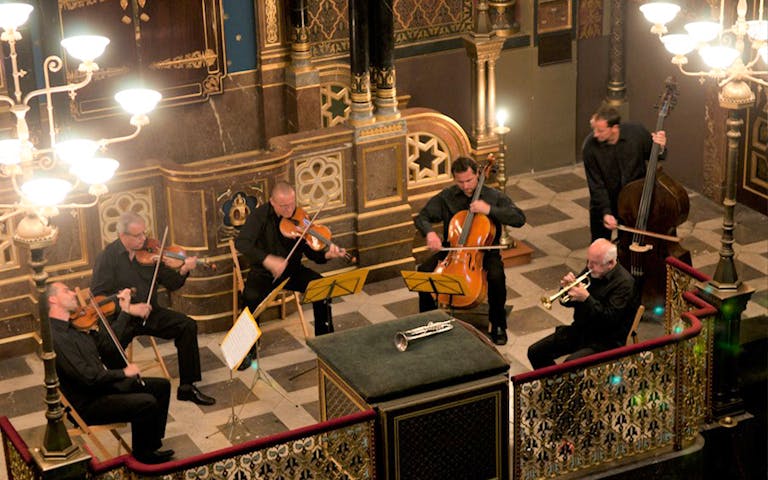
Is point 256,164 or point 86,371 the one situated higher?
point 256,164

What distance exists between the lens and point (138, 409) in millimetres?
8781

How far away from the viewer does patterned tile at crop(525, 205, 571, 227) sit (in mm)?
12648

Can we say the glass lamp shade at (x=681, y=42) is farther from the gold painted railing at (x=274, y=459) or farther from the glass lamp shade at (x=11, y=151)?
the glass lamp shade at (x=11, y=151)

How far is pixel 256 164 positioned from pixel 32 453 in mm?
3548

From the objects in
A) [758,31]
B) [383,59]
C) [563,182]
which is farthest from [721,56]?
[563,182]

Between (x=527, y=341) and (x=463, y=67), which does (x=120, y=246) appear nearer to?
(x=527, y=341)

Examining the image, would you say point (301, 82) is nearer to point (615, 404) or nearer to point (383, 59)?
point (383, 59)

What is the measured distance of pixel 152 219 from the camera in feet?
34.9

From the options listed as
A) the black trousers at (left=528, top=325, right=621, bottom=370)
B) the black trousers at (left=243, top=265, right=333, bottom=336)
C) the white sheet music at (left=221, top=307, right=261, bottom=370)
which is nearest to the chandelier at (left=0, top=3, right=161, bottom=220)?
the white sheet music at (left=221, top=307, right=261, bottom=370)

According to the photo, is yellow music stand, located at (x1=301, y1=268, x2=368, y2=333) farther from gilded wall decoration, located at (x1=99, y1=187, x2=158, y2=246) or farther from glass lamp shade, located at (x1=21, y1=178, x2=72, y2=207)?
glass lamp shade, located at (x1=21, y1=178, x2=72, y2=207)

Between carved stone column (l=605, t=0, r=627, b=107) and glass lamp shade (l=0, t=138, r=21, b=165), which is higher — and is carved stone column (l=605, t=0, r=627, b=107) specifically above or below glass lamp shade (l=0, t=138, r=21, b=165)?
below

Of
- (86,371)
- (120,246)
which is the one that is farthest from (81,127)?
(86,371)

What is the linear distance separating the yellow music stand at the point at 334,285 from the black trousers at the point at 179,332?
2.69ft

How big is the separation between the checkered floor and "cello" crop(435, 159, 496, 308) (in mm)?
535
